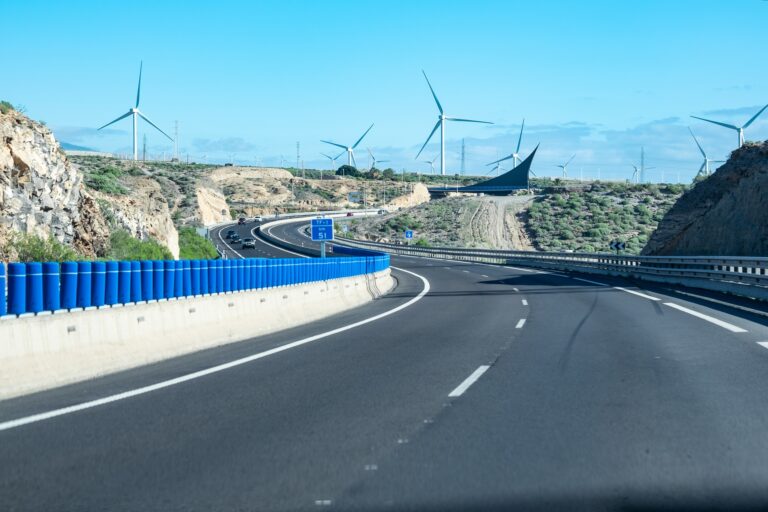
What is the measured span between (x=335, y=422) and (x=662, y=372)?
5.29 metres

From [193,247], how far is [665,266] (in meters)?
40.2

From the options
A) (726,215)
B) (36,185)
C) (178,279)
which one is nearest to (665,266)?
(726,215)

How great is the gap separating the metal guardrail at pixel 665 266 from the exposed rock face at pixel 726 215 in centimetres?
213

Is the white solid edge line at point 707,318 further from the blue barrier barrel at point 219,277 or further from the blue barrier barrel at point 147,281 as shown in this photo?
the blue barrier barrel at point 147,281

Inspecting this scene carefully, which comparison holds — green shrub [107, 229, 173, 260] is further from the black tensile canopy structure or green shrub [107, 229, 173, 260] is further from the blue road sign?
the black tensile canopy structure

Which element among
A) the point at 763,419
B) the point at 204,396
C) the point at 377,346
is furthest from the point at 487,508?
the point at 377,346

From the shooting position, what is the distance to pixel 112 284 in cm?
1421

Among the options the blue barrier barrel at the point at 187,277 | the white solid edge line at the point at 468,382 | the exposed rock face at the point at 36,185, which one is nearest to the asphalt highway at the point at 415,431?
the white solid edge line at the point at 468,382

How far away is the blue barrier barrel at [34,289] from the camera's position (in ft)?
39.1

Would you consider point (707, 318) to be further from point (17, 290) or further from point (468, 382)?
point (17, 290)

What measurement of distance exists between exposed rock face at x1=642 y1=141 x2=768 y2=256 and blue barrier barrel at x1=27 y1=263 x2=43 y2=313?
33662 millimetres

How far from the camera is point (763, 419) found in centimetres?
911

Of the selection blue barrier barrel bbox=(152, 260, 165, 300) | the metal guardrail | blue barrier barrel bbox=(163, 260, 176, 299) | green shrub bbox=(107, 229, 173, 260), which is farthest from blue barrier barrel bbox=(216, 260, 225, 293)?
green shrub bbox=(107, 229, 173, 260)

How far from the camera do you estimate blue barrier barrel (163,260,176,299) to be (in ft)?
53.8
